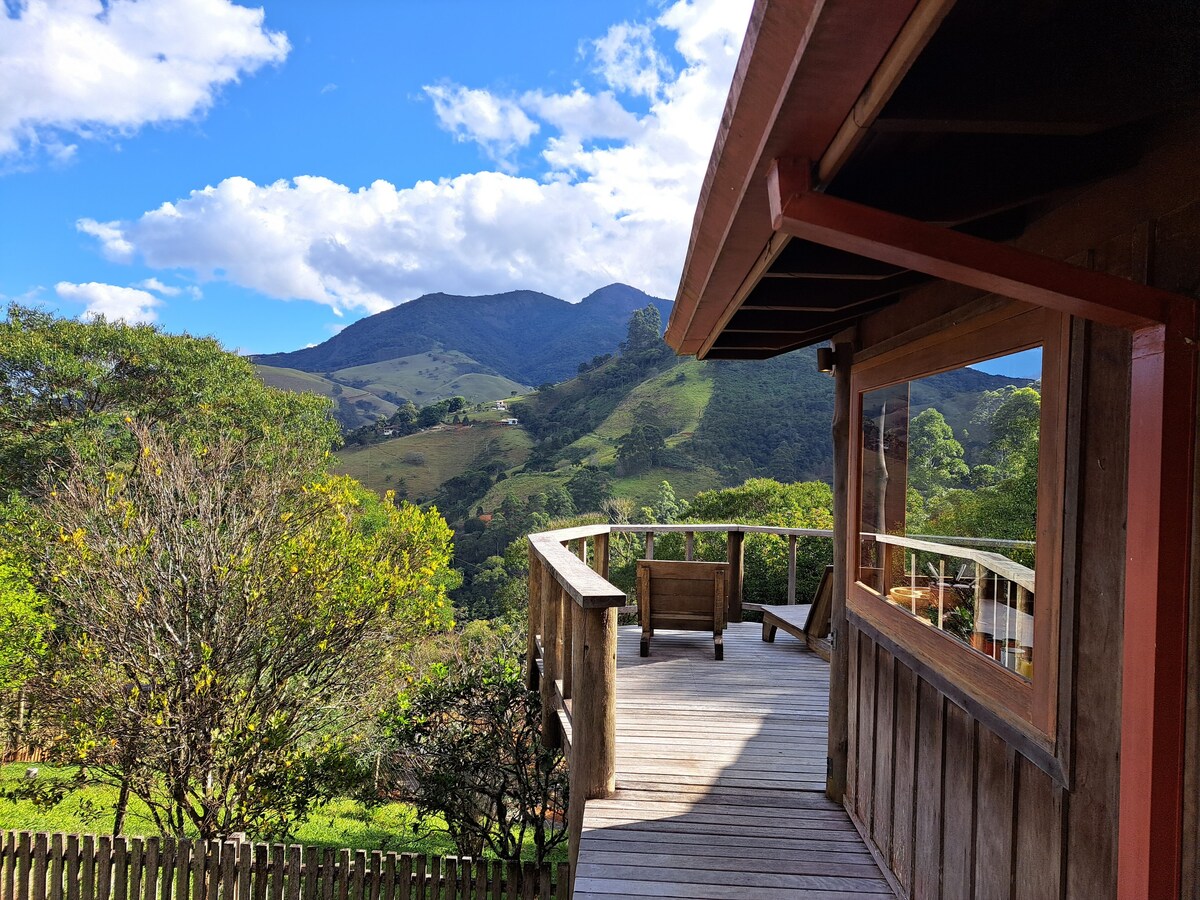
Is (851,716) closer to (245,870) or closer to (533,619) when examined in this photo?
(533,619)

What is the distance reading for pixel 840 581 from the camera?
398 cm

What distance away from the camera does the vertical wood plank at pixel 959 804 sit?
2.28m

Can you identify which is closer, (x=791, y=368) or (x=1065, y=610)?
(x=1065, y=610)

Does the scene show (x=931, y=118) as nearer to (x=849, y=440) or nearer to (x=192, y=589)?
(x=849, y=440)

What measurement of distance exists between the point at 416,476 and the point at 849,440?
45041 mm

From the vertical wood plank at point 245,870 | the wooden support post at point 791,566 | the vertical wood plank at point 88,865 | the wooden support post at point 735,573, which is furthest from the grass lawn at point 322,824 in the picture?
the wooden support post at point 791,566

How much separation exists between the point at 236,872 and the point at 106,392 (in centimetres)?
1665

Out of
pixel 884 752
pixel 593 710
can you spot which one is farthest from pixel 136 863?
pixel 884 752

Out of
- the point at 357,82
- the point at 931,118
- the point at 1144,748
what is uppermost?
the point at 357,82

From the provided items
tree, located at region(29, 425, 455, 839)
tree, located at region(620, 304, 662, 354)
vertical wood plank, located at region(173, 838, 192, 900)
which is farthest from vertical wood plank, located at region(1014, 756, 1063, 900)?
tree, located at region(620, 304, 662, 354)

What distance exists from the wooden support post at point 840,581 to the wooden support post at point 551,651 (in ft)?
5.19

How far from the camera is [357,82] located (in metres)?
46.1

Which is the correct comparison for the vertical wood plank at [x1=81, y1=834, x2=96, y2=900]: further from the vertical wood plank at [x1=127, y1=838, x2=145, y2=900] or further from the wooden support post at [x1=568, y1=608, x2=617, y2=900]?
the wooden support post at [x1=568, y1=608, x2=617, y2=900]

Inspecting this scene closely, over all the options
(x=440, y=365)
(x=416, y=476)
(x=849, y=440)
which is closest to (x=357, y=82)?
(x=416, y=476)
